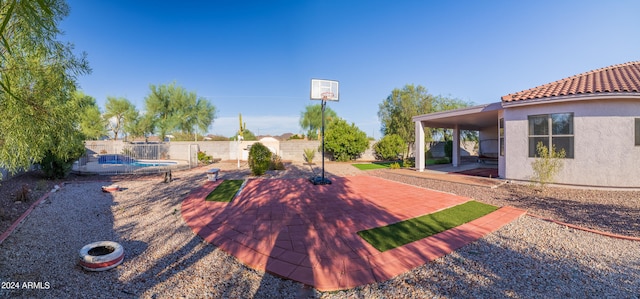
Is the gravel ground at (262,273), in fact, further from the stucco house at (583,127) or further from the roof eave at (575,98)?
the roof eave at (575,98)

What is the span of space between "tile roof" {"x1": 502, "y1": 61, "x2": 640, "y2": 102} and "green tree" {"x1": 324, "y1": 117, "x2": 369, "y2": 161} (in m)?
11.3

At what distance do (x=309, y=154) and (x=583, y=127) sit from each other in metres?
14.6

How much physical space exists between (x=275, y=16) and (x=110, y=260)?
534 inches

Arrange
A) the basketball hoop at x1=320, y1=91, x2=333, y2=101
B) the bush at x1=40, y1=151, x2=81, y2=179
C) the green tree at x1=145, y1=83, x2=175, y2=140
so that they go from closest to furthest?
1. the bush at x1=40, y1=151, x2=81, y2=179
2. the basketball hoop at x1=320, y1=91, x2=333, y2=101
3. the green tree at x1=145, y1=83, x2=175, y2=140

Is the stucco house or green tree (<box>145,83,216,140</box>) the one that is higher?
green tree (<box>145,83,216,140</box>)

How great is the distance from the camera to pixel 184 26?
1298cm

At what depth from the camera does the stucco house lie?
715 centimetres

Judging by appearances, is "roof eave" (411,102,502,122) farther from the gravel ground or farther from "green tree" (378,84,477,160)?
"green tree" (378,84,477,160)

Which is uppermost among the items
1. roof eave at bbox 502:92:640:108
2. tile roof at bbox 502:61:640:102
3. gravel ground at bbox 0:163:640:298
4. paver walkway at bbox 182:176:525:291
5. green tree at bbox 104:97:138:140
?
green tree at bbox 104:97:138:140

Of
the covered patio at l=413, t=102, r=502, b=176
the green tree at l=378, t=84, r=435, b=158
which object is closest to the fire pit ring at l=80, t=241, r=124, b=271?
the covered patio at l=413, t=102, r=502, b=176

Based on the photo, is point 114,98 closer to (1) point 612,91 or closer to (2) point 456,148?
(2) point 456,148

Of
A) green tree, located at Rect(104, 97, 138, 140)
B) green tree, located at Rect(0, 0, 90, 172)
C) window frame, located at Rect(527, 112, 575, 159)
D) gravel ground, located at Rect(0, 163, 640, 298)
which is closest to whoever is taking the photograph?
gravel ground, located at Rect(0, 163, 640, 298)

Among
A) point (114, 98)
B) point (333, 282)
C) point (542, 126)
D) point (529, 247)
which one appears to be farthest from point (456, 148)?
point (114, 98)

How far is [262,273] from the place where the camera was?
3102 mm
